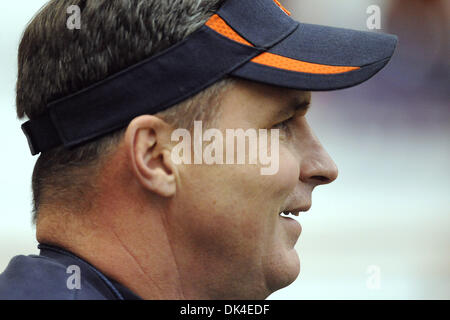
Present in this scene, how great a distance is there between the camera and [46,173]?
1362 millimetres

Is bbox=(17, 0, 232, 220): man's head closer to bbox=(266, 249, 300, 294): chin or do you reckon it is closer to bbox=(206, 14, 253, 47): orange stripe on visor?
bbox=(206, 14, 253, 47): orange stripe on visor

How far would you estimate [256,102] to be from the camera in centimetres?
132

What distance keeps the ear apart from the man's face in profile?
3cm

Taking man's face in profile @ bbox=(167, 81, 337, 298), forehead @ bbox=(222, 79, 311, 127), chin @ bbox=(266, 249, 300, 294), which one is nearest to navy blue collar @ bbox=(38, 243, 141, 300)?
man's face in profile @ bbox=(167, 81, 337, 298)

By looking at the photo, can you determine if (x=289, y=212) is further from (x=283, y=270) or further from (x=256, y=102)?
(x=256, y=102)

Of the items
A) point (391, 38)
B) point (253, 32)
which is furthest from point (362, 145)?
point (253, 32)

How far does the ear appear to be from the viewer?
4.12ft

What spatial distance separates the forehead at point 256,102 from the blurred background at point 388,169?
90.6 inches

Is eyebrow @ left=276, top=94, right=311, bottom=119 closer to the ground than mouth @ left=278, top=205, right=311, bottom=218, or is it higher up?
higher up

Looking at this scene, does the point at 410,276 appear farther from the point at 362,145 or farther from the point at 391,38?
→ the point at 391,38

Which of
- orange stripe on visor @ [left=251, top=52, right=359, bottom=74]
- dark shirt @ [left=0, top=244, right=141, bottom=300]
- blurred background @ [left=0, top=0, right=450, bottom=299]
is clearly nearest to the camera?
dark shirt @ [left=0, top=244, right=141, bottom=300]

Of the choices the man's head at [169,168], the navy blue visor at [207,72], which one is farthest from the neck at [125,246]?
the navy blue visor at [207,72]

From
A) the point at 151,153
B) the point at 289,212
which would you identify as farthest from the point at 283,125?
the point at 151,153

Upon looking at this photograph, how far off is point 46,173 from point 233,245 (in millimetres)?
404
